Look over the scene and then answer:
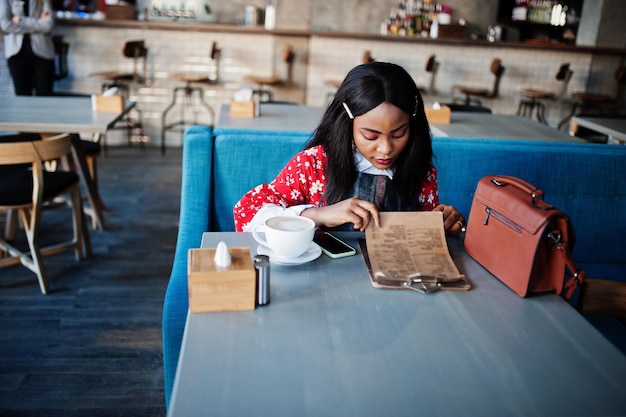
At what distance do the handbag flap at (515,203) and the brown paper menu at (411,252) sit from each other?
0.49ft

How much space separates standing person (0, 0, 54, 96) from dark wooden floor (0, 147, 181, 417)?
6.11 ft

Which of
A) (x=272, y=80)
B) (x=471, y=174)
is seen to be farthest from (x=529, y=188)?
Result: (x=272, y=80)

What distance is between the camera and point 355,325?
102 centimetres

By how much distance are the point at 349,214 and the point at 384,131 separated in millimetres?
311

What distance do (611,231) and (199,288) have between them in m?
2.15

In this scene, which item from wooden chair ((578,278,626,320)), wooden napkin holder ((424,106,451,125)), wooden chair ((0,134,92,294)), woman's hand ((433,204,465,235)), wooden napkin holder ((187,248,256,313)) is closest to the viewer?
wooden napkin holder ((187,248,256,313))

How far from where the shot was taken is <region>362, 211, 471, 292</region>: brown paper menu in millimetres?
1221

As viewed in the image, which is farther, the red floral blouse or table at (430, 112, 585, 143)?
table at (430, 112, 585, 143)

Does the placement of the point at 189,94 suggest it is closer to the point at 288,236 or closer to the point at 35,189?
the point at 35,189

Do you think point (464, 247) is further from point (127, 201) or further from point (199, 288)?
point (127, 201)

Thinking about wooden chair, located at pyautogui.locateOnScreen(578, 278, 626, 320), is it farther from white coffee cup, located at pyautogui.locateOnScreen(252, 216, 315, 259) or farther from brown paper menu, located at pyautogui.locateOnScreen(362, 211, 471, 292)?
white coffee cup, located at pyautogui.locateOnScreen(252, 216, 315, 259)

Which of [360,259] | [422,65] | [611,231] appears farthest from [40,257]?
[422,65]

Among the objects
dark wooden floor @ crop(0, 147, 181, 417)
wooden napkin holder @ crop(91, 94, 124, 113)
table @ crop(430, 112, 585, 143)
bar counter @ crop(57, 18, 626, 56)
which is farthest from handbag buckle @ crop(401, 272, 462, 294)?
bar counter @ crop(57, 18, 626, 56)

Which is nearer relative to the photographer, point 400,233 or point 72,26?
point 400,233
